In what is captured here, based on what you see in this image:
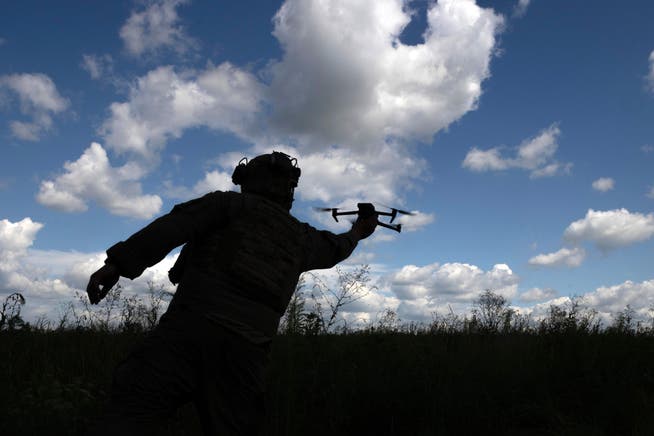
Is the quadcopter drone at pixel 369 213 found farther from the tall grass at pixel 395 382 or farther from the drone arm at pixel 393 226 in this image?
the tall grass at pixel 395 382

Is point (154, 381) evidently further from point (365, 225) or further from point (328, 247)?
point (365, 225)

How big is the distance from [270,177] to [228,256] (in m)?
0.67

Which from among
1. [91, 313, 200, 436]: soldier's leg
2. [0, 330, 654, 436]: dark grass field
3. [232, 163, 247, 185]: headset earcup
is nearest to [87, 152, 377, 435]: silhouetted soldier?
[91, 313, 200, 436]: soldier's leg

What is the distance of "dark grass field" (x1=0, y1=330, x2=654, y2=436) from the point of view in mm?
4621

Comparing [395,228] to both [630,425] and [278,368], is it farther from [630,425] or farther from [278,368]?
[630,425]

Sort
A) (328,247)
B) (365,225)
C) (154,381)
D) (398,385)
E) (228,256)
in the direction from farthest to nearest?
(398,385)
(365,225)
(328,247)
(228,256)
(154,381)

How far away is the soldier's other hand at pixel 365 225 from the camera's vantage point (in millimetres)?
4277

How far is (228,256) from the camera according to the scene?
111 inches

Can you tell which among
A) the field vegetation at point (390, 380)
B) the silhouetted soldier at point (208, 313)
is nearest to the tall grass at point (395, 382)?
the field vegetation at point (390, 380)

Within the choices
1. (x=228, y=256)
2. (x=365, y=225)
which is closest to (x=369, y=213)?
(x=365, y=225)

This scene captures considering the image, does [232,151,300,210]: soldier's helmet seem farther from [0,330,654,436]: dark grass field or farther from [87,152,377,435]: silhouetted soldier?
[0,330,654,436]: dark grass field

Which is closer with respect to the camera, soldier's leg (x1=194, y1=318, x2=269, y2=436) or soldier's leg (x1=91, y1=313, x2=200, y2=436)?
soldier's leg (x1=91, y1=313, x2=200, y2=436)

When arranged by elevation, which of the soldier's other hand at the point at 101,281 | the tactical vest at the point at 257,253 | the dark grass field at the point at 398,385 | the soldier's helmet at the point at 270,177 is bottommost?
the dark grass field at the point at 398,385

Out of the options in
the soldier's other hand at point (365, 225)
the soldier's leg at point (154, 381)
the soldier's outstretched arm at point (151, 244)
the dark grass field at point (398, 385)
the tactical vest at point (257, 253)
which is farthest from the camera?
the dark grass field at point (398, 385)
